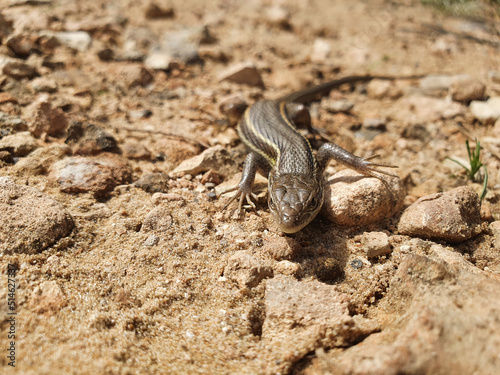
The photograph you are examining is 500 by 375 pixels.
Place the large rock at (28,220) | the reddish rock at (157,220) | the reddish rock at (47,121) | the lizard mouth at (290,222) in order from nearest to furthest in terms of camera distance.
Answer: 1. the large rock at (28,220)
2. the lizard mouth at (290,222)
3. the reddish rock at (157,220)
4. the reddish rock at (47,121)

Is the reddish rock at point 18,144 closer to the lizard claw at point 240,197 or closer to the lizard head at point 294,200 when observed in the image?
the lizard claw at point 240,197

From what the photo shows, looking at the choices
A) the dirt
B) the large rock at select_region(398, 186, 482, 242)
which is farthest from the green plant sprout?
the large rock at select_region(398, 186, 482, 242)

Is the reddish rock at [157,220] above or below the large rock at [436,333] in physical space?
below

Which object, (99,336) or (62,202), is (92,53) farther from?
(99,336)

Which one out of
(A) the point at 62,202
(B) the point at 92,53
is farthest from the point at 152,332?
(B) the point at 92,53

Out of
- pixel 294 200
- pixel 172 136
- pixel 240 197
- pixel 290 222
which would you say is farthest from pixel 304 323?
pixel 172 136

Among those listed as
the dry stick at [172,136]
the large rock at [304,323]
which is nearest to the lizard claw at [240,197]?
the dry stick at [172,136]

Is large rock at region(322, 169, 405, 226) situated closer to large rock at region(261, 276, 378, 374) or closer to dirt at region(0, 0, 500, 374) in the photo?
dirt at region(0, 0, 500, 374)
